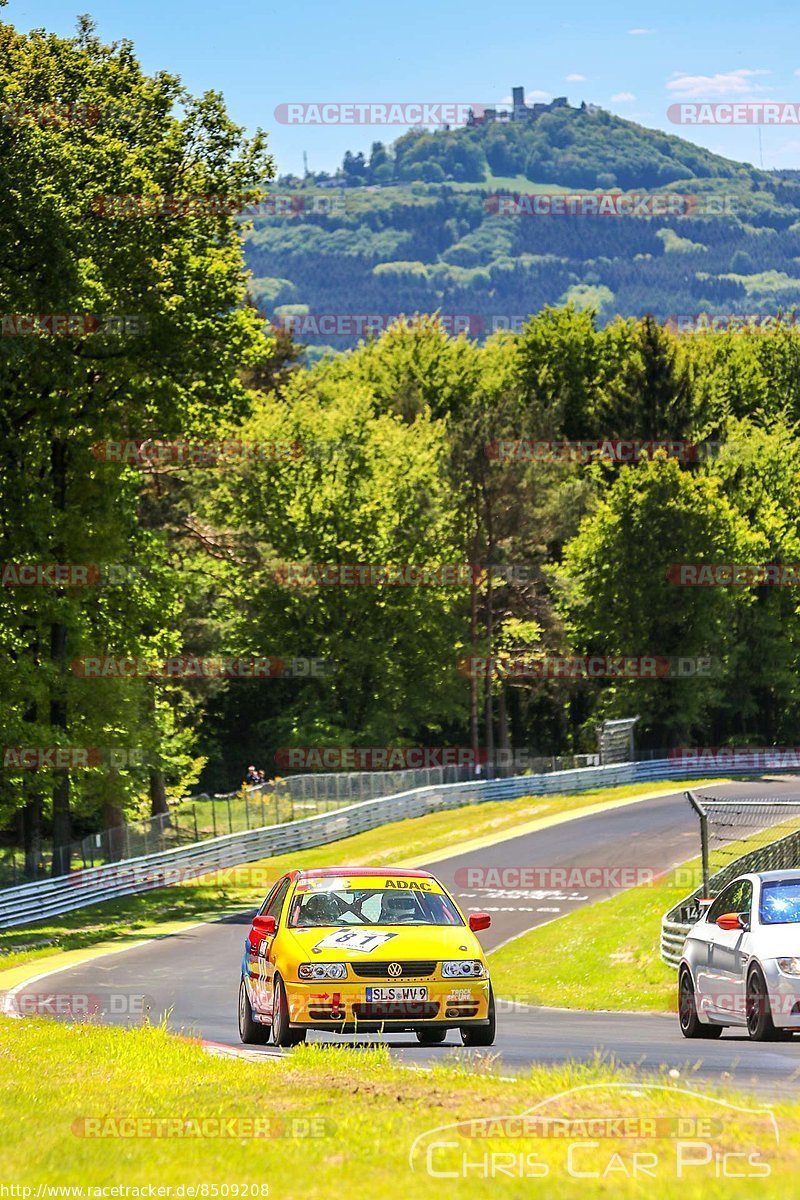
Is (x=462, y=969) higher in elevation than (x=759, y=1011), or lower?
higher

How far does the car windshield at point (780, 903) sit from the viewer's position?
51.8 feet

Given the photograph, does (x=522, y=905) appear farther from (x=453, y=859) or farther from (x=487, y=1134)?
(x=487, y=1134)

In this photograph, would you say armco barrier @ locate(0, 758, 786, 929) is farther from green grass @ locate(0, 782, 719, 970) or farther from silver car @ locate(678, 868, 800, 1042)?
silver car @ locate(678, 868, 800, 1042)

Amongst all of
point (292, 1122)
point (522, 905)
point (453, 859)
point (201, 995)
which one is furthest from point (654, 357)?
point (292, 1122)

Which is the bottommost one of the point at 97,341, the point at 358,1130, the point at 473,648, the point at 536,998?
the point at 536,998

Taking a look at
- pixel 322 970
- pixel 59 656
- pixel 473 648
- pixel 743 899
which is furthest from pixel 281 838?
pixel 322 970

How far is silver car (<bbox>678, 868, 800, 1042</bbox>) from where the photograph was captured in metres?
15.1

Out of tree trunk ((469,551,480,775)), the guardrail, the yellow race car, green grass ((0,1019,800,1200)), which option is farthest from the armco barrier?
green grass ((0,1019,800,1200))

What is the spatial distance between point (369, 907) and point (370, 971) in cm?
117

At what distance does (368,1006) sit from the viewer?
584 inches

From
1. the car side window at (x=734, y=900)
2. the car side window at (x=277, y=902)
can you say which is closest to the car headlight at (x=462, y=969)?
the car side window at (x=277, y=902)

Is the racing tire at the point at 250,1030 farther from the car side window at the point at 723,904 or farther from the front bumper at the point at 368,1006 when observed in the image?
the car side window at the point at 723,904

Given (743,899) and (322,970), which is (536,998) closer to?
(743,899)

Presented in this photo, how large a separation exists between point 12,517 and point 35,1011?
19.5 meters
